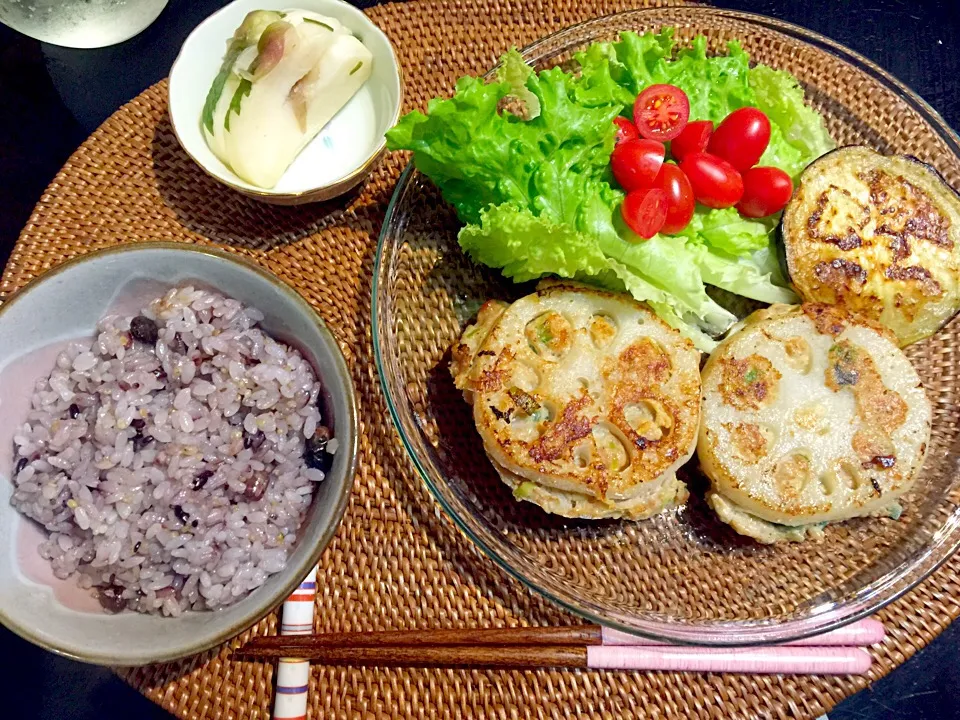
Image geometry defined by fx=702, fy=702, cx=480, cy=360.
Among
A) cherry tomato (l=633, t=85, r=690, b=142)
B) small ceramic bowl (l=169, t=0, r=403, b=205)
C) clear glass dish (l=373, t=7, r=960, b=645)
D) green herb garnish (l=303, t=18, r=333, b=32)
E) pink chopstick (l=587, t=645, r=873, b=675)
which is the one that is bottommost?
pink chopstick (l=587, t=645, r=873, b=675)

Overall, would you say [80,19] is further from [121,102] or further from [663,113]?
[663,113]

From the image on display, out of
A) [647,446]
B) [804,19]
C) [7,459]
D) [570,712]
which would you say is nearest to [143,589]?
[7,459]

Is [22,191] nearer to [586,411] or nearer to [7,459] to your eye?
[7,459]

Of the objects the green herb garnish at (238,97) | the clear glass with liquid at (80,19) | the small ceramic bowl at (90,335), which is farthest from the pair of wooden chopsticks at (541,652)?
the clear glass with liquid at (80,19)

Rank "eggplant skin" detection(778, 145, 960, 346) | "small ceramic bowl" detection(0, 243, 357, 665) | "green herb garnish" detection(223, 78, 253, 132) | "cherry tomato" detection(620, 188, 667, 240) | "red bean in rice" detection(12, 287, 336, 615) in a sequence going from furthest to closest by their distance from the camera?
1. "green herb garnish" detection(223, 78, 253, 132)
2. "eggplant skin" detection(778, 145, 960, 346)
3. "cherry tomato" detection(620, 188, 667, 240)
4. "red bean in rice" detection(12, 287, 336, 615)
5. "small ceramic bowl" detection(0, 243, 357, 665)

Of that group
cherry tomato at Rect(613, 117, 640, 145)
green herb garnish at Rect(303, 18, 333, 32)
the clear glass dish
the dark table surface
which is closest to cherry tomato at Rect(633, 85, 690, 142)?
cherry tomato at Rect(613, 117, 640, 145)

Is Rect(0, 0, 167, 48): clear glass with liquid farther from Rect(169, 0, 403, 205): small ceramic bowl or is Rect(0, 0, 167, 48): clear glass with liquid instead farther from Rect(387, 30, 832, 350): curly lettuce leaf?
Rect(387, 30, 832, 350): curly lettuce leaf
